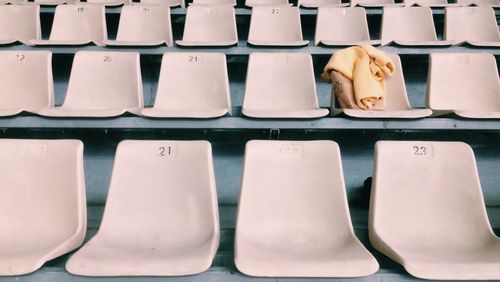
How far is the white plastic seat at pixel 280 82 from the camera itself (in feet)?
4.26

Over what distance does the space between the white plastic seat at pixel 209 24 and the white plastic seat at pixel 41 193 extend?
904 mm

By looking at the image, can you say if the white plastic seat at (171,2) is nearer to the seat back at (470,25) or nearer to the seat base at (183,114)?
the seat base at (183,114)

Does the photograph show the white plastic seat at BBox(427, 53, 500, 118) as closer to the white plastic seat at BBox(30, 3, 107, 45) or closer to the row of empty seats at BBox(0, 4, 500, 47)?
the row of empty seats at BBox(0, 4, 500, 47)

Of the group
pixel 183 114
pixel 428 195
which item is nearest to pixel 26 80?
pixel 183 114

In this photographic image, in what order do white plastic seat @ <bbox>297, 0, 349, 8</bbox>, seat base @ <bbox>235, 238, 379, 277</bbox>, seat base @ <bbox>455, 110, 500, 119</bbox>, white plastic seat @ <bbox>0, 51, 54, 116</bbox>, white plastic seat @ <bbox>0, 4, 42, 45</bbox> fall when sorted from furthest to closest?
1. white plastic seat @ <bbox>297, 0, 349, 8</bbox>
2. white plastic seat @ <bbox>0, 4, 42, 45</bbox>
3. white plastic seat @ <bbox>0, 51, 54, 116</bbox>
4. seat base @ <bbox>455, 110, 500, 119</bbox>
5. seat base @ <bbox>235, 238, 379, 277</bbox>

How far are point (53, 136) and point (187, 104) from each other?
15.2 inches

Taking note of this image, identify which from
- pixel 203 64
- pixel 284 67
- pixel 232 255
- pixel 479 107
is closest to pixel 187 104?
pixel 203 64

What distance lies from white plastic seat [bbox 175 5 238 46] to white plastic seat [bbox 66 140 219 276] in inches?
34.9

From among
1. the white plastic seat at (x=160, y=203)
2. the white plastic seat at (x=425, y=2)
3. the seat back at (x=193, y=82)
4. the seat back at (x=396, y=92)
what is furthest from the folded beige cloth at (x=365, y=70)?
the white plastic seat at (x=425, y=2)

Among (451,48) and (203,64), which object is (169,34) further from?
(451,48)

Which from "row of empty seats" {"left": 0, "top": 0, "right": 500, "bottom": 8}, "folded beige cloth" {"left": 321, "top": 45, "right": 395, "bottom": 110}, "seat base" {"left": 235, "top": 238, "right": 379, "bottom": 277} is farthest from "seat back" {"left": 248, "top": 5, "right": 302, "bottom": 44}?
"seat base" {"left": 235, "top": 238, "right": 379, "bottom": 277}

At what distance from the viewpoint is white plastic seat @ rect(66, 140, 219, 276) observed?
0.79 meters

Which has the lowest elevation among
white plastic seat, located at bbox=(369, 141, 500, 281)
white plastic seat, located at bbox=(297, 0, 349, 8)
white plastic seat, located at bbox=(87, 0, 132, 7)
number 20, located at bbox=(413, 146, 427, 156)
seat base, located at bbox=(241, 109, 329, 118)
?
white plastic seat, located at bbox=(369, 141, 500, 281)

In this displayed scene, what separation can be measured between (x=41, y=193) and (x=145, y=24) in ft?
3.32
